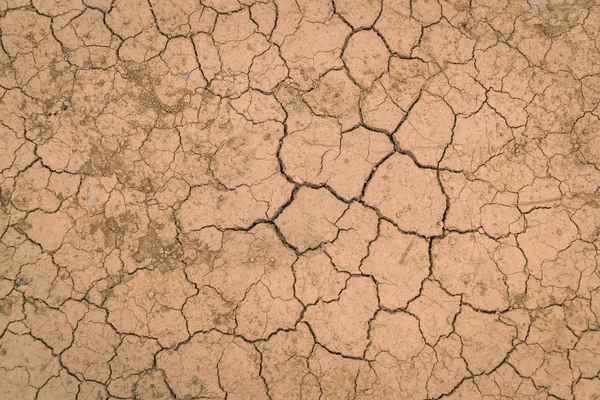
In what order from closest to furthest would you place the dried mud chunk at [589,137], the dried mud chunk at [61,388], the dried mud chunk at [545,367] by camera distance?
the dried mud chunk at [61,388]
the dried mud chunk at [545,367]
the dried mud chunk at [589,137]

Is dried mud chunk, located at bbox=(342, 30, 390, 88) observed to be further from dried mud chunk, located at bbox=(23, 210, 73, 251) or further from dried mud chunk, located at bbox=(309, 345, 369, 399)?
dried mud chunk, located at bbox=(23, 210, 73, 251)

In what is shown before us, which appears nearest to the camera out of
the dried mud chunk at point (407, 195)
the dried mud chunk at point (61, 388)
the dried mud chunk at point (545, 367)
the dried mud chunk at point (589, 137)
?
the dried mud chunk at point (61, 388)

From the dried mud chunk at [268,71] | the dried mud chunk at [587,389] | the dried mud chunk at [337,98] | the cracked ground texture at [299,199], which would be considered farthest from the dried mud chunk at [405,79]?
the dried mud chunk at [587,389]

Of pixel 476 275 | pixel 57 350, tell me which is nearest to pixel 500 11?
pixel 476 275

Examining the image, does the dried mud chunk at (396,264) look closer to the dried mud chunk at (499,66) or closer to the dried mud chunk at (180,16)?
the dried mud chunk at (499,66)

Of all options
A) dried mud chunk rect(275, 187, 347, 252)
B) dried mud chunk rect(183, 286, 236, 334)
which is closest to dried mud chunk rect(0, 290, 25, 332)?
dried mud chunk rect(183, 286, 236, 334)

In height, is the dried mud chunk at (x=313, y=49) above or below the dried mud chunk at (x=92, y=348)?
above

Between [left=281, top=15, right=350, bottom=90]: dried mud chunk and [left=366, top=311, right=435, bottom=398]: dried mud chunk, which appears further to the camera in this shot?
[left=281, top=15, right=350, bottom=90]: dried mud chunk

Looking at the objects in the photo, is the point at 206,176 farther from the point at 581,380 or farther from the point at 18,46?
the point at 581,380
